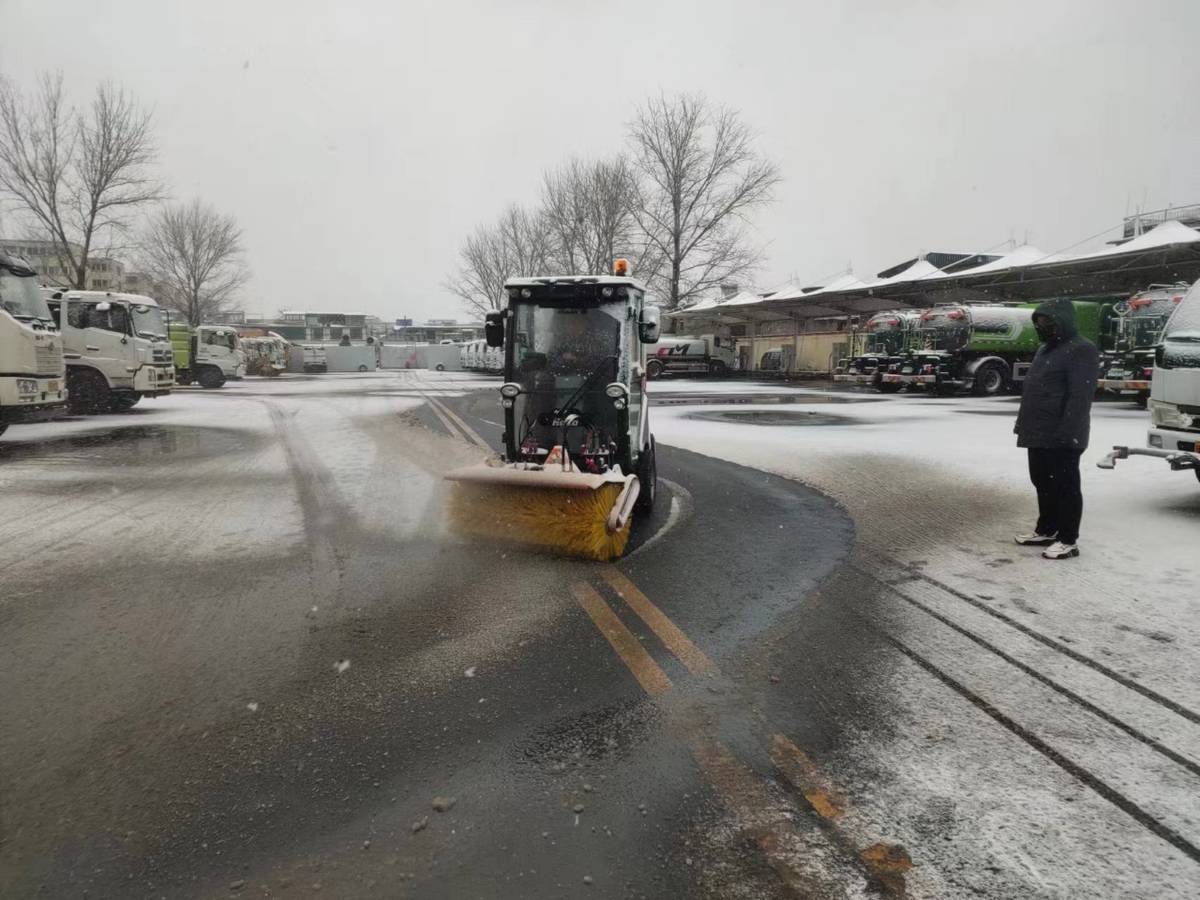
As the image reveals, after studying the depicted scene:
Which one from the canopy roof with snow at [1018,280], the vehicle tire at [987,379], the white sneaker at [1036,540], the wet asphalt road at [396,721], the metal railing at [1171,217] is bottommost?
the wet asphalt road at [396,721]

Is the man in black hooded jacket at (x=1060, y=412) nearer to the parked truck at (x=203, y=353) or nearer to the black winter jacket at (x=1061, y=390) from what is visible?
the black winter jacket at (x=1061, y=390)

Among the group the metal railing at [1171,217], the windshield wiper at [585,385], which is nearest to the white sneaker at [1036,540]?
the windshield wiper at [585,385]

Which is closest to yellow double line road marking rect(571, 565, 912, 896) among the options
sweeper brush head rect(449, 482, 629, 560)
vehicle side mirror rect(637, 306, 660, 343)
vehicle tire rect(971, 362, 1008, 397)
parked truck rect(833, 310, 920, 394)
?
sweeper brush head rect(449, 482, 629, 560)

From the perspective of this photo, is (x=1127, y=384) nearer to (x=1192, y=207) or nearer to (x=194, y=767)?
(x=194, y=767)

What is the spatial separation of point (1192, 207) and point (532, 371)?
6511 cm

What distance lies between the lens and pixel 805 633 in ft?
13.6

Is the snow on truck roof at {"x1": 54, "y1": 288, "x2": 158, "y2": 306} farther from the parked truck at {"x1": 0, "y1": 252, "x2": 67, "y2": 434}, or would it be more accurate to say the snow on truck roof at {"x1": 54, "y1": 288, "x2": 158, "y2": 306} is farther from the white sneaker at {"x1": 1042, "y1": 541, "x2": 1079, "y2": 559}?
the white sneaker at {"x1": 1042, "y1": 541, "x2": 1079, "y2": 559}

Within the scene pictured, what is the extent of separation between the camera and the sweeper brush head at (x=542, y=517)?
546 centimetres

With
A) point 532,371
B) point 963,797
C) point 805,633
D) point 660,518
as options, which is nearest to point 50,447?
point 532,371

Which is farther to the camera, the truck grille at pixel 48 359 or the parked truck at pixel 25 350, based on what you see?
the truck grille at pixel 48 359

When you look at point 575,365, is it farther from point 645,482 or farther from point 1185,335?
point 1185,335

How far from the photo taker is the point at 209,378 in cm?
3012

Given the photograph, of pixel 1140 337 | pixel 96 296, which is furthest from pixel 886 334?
pixel 96 296

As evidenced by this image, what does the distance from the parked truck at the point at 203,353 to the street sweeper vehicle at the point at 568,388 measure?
27.2 metres
